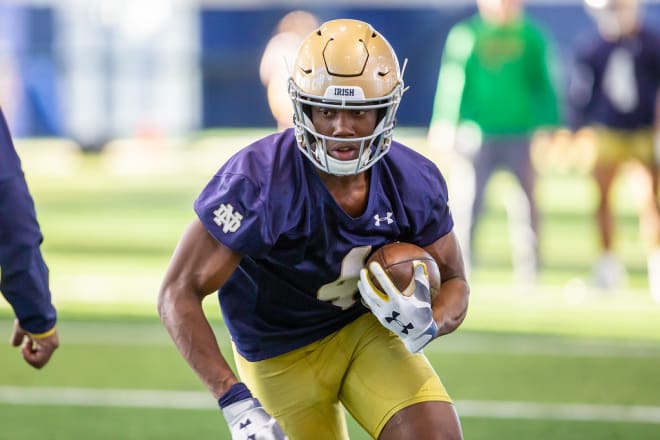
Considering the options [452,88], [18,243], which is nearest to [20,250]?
[18,243]

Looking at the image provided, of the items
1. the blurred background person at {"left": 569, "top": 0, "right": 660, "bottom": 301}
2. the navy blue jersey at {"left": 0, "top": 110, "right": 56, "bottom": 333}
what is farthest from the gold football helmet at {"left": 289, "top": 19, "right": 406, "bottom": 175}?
the blurred background person at {"left": 569, "top": 0, "right": 660, "bottom": 301}

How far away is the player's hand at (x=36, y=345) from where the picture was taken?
3.98 metres

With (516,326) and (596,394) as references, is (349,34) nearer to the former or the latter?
(596,394)

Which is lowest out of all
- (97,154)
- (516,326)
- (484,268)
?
(97,154)

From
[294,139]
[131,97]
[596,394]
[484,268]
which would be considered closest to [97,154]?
[131,97]

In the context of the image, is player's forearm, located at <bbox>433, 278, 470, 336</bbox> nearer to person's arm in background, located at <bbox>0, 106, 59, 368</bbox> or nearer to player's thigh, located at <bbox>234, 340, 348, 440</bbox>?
player's thigh, located at <bbox>234, 340, 348, 440</bbox>

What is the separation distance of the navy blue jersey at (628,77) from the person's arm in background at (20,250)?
19.3 feet

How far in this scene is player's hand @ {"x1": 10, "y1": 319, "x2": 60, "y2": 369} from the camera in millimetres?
3978

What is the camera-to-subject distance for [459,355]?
22.9ft

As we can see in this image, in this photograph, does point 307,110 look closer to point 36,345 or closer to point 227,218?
point 227,218

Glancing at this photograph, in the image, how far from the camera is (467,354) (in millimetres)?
7008

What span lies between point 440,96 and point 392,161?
17.1ft

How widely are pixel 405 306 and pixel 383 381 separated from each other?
318 millimetres

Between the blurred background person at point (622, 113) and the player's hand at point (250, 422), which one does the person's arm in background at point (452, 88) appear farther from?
the player's hand at point (250, 422)
